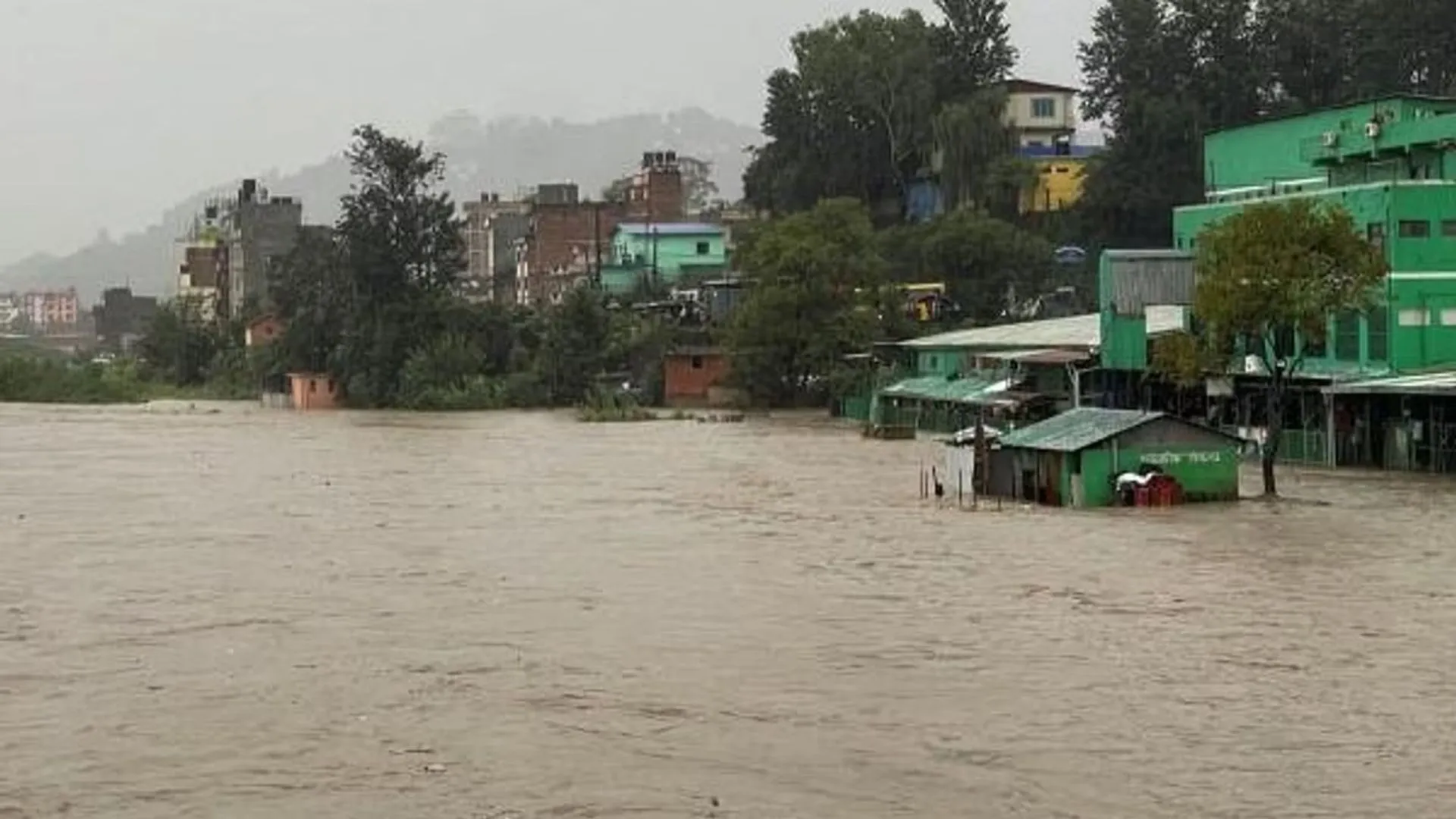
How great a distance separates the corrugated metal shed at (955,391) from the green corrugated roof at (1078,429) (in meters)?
10.7

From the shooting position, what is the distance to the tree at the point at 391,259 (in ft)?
224

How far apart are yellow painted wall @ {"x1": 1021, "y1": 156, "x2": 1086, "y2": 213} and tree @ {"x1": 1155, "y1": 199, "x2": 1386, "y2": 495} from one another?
36.3 meters

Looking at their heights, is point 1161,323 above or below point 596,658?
above

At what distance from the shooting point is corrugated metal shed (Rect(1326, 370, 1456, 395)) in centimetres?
3120

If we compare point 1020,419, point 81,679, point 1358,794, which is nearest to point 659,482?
point 1020,419

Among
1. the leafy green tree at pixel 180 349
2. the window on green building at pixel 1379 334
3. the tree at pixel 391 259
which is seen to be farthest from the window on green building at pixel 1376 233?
the leafy green tree at pixel 180 349

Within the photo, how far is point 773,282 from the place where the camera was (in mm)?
56844

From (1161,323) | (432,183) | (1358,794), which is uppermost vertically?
(432,183)

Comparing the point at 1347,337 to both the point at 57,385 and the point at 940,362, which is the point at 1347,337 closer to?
the point at 940,362

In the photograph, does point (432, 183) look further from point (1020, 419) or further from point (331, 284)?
point (1020, 419)

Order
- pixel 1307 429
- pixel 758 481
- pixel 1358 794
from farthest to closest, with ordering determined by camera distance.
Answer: pixel 1307 429 → pixel 758 481 → pixel 1358 794

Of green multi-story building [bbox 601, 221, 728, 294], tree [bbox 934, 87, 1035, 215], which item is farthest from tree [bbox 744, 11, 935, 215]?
green multi-story building [bbox 601, 221, 728, 294]

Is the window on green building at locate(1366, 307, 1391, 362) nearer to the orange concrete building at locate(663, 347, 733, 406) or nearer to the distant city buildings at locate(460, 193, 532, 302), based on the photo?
the orange concrete building at locate(663, 347, 733, 406)

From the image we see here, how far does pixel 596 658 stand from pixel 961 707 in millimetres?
3211
